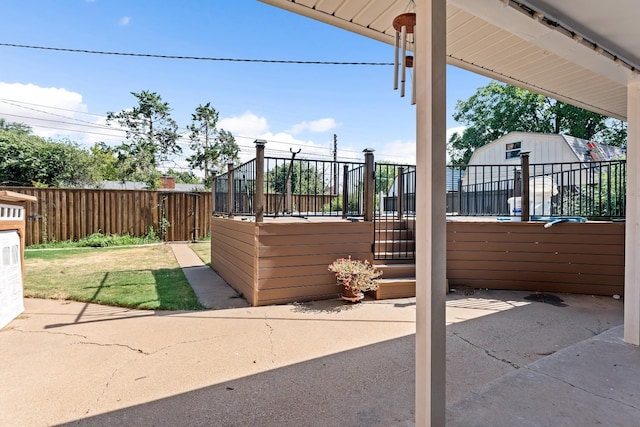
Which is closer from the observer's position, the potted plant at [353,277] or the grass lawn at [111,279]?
the potted plant at [353,277]

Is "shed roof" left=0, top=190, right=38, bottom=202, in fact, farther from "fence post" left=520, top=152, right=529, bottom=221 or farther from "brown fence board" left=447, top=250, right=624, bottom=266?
"fence post" left=520, top=152, right=529, bottom=221

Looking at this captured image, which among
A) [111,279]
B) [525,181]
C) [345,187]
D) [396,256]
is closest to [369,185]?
[345,187]

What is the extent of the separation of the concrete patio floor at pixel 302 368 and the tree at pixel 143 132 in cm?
1998

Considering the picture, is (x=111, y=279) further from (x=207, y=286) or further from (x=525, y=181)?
(x=525, y=181)

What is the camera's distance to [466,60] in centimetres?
317

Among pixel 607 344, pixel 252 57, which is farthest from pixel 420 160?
pixel 252 57

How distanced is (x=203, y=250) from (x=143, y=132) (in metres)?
16.8

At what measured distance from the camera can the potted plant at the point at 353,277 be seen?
13.6ft

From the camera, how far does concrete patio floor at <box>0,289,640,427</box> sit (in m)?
1.84

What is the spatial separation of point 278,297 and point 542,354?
2.78 meters

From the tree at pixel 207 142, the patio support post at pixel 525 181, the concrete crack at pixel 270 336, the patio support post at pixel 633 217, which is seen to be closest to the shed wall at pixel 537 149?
the patio support post at pixel 525 181

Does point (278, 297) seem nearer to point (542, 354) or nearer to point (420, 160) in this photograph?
point (542, 354)

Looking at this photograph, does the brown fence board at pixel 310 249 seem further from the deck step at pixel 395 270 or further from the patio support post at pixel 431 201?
the patio support post at pixel 431 201

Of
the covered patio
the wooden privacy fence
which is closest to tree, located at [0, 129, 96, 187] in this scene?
the wooden privacy fence
